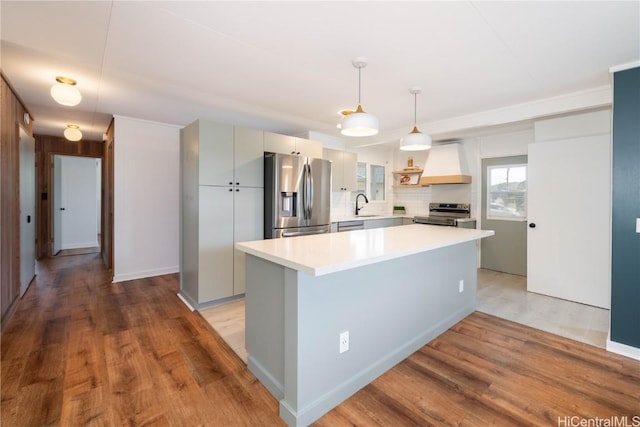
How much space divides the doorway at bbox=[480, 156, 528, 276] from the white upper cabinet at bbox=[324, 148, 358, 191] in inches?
88.8

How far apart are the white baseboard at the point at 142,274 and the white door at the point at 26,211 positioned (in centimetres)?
98

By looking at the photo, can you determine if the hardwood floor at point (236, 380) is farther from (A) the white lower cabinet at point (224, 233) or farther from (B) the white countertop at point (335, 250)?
(B) the white countertop at point (335, 250)

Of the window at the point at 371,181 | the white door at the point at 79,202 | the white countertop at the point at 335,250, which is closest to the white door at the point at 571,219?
the white countertop at the point at 335,250

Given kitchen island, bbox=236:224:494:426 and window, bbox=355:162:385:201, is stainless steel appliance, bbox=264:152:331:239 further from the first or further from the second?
window, bbox=355:162:385:201

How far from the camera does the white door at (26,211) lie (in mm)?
3520

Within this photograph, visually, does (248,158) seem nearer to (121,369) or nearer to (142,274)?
(121,369)

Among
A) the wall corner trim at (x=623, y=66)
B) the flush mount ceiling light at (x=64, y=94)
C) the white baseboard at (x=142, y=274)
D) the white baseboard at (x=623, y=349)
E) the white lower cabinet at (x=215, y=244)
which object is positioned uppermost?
the wall corner trim at (x=623, y=66)

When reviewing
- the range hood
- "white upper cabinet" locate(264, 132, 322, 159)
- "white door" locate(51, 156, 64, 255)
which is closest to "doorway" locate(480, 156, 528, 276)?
the range hood

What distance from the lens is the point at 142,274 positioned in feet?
14.6

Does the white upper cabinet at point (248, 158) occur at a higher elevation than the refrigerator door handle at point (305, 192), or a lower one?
higher

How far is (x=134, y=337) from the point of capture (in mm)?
2586

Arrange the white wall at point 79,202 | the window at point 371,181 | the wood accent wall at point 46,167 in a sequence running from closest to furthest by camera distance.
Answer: the wood accent wall at point 46,167 → the window at point 371,181 → the white wall at point 79,202

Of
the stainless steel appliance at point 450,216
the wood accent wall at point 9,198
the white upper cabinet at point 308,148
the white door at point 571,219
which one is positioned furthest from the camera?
the stainless steel appliance at point 450,216

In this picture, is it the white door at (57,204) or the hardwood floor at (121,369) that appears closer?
the hardwood floor at (121,369)
